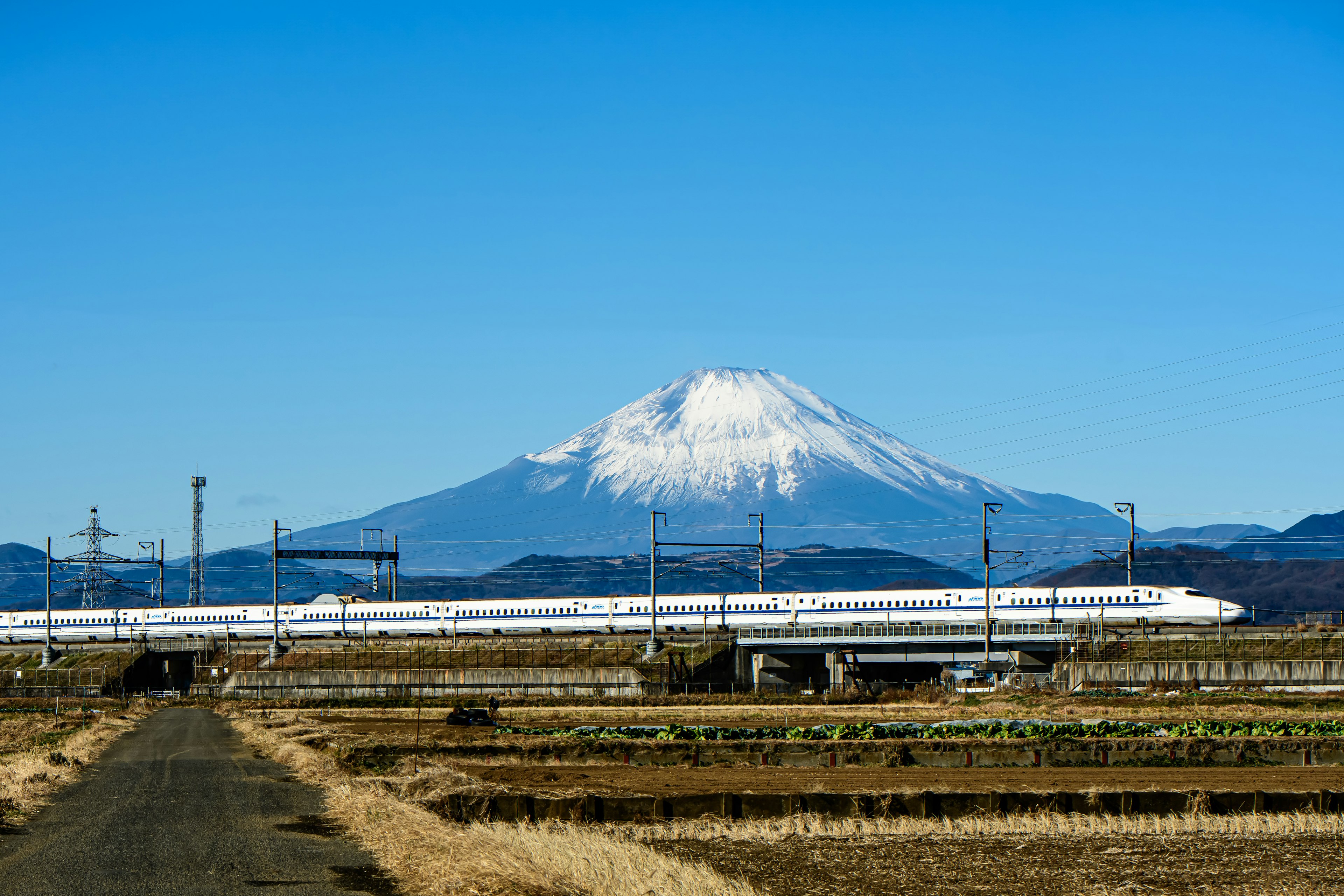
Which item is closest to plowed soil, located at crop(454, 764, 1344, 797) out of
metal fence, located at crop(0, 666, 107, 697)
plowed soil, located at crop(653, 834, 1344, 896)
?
plowed soil, located at crop(653, 834, 1344, 896)

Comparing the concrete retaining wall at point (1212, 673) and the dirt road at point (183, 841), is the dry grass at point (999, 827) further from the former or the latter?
the concrete retaining wall at point (1212, 673)

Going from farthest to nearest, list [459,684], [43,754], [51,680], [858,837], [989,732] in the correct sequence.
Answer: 1. [51,680]
2. [459,684]
3. [989,732]
4. [43,754]
5. [858,837]

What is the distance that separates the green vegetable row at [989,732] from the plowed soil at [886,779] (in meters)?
5.71

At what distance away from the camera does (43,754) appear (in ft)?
141

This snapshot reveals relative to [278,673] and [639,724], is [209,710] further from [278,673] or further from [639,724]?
[639,724]

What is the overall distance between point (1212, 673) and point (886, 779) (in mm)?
44426

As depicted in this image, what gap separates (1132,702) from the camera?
64.1 m

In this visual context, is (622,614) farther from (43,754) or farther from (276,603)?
(43,754)

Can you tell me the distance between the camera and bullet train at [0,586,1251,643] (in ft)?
319

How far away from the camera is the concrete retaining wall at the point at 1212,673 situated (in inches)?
2761

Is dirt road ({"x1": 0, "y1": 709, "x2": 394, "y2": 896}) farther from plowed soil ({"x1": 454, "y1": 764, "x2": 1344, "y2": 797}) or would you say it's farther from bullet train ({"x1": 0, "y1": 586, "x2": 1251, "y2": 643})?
bullet train ({"x1": 0, "y1": 586, "x2": 1251, "y2": 643})

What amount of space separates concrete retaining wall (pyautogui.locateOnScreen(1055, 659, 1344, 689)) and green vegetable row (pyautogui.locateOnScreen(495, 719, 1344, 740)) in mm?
22807

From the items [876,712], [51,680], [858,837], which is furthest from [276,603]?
[858,837]

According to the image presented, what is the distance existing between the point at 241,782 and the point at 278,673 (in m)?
60.4
